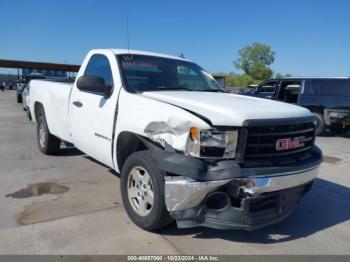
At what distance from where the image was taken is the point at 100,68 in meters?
4.81

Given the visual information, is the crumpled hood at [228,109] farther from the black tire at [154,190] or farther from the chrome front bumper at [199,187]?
the black tire at [154,190]

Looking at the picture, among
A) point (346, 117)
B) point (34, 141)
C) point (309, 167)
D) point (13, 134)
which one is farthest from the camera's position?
point (346, 117)

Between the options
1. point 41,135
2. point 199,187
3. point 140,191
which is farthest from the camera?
point 41,135

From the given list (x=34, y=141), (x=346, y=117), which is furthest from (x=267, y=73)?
(x=34, y=141)

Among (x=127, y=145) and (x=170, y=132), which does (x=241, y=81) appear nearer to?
(x=127, y=145)

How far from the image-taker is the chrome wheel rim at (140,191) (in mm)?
3512

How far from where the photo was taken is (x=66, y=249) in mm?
3178

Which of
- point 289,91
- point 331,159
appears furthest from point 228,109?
point 289,91

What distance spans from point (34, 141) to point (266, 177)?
22.6ft

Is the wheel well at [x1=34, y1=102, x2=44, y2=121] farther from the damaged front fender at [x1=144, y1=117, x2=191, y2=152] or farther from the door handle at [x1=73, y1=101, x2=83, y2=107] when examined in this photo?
the damaged front fender at [x1=144, y1=117, x2=191, y2=152]

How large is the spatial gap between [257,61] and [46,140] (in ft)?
264

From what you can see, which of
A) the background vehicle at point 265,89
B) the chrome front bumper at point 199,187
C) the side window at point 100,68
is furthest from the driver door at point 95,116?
the background vehicle at point 265,89

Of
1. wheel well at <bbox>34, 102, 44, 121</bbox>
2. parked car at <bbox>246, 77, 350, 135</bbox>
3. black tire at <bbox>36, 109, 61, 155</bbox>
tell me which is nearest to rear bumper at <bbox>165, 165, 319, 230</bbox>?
black tire at <bbox>36, 109, 61, 155</bbox>

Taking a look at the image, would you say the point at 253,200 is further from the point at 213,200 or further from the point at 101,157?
the point at 101,157
